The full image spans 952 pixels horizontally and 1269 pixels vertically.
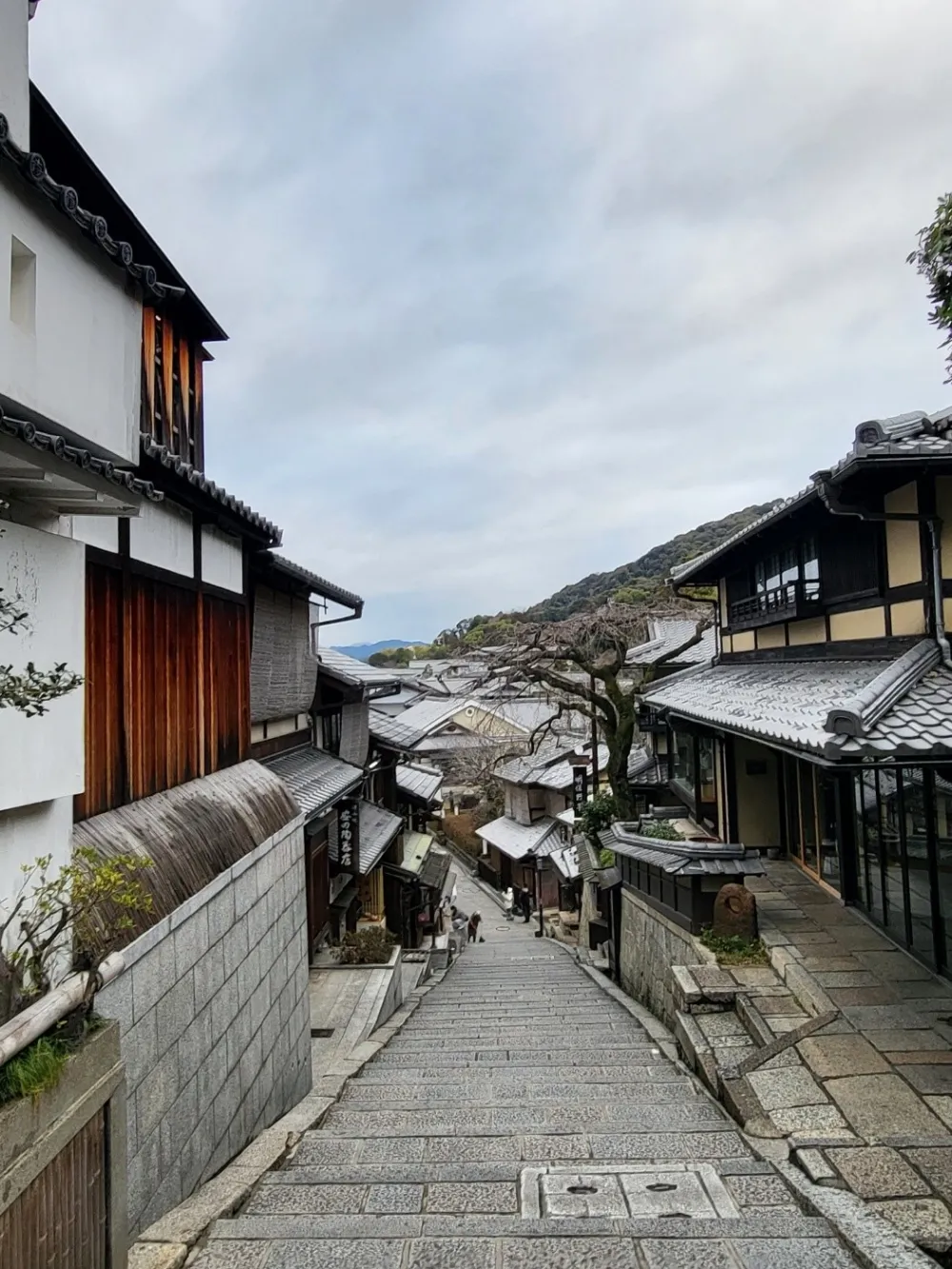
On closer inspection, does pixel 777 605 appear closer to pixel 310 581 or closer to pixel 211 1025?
pixel 310 581

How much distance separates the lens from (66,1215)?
3557 mm

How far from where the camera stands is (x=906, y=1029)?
7.48 m

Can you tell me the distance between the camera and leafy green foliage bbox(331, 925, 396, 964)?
1450 centimetres

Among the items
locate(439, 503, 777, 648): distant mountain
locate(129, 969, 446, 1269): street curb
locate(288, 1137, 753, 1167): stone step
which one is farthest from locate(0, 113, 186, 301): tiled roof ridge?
locate(439, 503, 777, 648): distant mountain

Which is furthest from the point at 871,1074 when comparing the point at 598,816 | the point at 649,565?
the point at 649,565

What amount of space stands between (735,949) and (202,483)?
892cm

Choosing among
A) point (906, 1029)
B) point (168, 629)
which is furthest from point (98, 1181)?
point (906, 1029)

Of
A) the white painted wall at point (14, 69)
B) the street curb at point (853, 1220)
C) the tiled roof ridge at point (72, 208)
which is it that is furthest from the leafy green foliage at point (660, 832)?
the white painted wall at point (14, 69)

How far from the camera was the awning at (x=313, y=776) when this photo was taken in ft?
36.9

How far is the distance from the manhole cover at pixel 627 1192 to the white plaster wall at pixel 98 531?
5.63 meters

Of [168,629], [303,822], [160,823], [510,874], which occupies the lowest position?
[510,874]

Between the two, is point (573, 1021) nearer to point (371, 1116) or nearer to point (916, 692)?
point (371, 1116)

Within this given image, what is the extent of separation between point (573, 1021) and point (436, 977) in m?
8.01

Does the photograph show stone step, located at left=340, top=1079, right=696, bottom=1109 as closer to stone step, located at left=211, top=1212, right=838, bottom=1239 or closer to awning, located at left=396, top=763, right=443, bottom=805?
stone step, located at left=211, top=1212, right=838, bottom=1239
